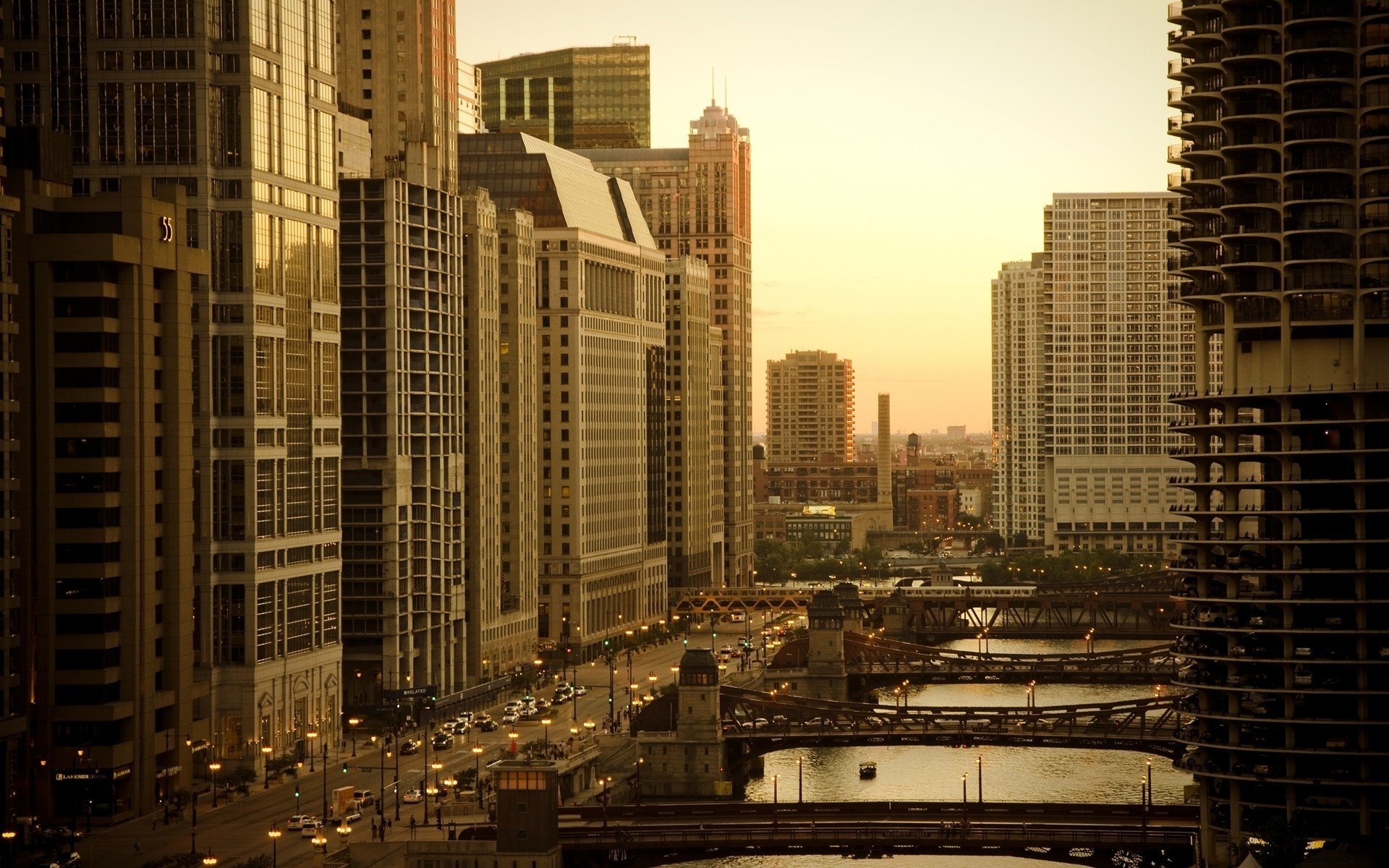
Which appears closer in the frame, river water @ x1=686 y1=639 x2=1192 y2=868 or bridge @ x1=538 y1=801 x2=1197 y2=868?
bridge @ x1=538 y1=801 x2=1197 y2=868

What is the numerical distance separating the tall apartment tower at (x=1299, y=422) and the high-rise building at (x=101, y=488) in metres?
70.2

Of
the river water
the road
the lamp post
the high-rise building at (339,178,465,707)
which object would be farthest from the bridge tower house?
the high-rise building at (339,178,465,707)

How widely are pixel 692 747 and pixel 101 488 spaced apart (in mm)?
49793

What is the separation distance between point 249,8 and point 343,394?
40.5 m

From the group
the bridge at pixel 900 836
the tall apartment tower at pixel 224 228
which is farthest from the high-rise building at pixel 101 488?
the bridge at pixel 900 836

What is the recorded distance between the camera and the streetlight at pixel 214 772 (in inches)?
6083

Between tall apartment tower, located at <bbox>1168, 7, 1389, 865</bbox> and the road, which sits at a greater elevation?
tall apartment tower, located at <bbox>1168, 7, 1389, 865</bbox>

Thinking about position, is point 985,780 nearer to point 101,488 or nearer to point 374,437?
point 374,437

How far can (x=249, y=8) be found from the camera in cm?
16675

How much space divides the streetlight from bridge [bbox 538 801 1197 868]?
24.5 metres

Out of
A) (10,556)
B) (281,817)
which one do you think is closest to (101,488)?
(10,556)

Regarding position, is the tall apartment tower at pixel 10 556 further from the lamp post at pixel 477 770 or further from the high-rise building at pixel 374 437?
the high-rise building at pixel 374 437

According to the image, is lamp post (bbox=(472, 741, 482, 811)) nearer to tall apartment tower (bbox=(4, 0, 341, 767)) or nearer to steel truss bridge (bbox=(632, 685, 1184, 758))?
steel truss bridge (bbox=(632, 685, 1184, 758))

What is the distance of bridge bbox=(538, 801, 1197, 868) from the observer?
133750mm
